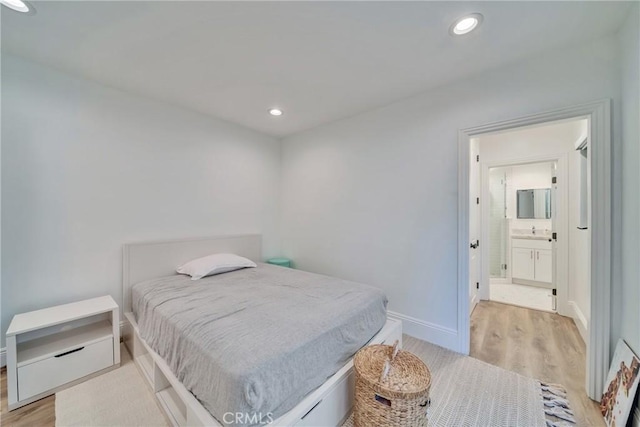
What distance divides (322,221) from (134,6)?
2.63 meters

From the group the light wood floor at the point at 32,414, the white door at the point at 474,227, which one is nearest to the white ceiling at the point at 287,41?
the white door at the point at 474,227

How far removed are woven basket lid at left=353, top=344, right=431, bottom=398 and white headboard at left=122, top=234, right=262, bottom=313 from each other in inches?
86.1

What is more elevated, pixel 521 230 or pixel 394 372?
pixel 521 230

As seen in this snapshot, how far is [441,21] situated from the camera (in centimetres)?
156

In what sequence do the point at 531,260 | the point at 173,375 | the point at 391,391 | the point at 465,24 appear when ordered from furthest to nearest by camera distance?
the point at 531,260 < the point at 465,24 < the point at 173,375 < the point at 391,391

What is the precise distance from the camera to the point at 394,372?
145 cm

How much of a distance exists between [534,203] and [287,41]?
533 centimetres

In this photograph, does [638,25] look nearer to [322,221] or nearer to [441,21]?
[441,21]

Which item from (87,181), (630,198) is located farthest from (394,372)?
(87,181)

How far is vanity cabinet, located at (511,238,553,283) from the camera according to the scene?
4301mm

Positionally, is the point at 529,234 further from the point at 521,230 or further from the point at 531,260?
the point at 531,260

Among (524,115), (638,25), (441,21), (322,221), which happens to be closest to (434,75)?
(441,21)

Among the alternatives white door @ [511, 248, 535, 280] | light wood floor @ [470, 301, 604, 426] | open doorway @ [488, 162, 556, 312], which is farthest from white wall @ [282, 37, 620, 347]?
white door @ [511, 248, 535, 280]

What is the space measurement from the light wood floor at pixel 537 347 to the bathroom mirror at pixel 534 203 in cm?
228
